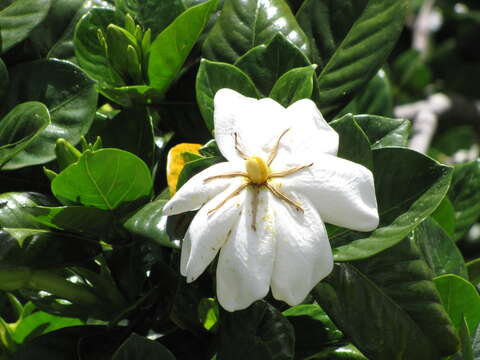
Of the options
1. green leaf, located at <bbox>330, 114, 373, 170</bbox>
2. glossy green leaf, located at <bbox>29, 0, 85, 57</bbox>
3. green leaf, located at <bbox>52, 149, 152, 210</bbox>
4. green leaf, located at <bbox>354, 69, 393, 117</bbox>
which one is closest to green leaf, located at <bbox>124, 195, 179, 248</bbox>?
green leaf, located at <bbox>52, 149, 152, 210</bbox>

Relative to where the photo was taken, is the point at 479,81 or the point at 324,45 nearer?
the point at 324,45

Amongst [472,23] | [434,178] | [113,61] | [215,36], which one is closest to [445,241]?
[434,178]

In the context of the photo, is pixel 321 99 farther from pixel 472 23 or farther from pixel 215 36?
pixel 472 23

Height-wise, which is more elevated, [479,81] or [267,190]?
[267,190]

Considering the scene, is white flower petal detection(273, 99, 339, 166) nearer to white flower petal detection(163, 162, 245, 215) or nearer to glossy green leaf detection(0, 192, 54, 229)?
white flower petal detection(163, 162, 245, 215)

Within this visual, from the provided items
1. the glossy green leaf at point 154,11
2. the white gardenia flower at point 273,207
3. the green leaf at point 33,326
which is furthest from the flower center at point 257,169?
the green leaf at point 33,326

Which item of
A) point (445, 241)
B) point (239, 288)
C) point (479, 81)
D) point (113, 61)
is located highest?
point (113, 61)

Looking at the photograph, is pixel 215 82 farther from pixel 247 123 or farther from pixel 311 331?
pixel 311 331
